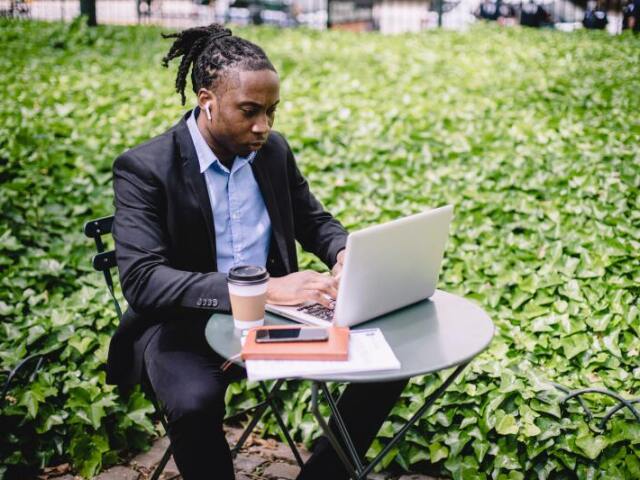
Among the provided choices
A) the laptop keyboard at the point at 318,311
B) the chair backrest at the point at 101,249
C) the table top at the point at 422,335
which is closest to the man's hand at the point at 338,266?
the laptop keyboard at the point at 318,311

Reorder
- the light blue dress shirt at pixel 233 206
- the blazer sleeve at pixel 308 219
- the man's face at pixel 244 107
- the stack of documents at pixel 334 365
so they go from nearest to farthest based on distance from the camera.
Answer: the stack of documents at pixel 334 365 → the man's face at pixel 244 107 → the light blue dress shirt at pixel 233 206 → the blazer sleeve at pixel 308 219

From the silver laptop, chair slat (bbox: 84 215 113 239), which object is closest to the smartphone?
the silver laptop

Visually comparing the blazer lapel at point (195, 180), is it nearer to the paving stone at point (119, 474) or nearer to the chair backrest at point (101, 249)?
the chair backrest at point (101, 249)

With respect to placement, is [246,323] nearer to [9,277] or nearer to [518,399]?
[518,399]

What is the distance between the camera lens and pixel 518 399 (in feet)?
10.0

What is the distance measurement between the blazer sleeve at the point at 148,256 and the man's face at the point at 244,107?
0.32m

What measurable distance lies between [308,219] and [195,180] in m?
0.65

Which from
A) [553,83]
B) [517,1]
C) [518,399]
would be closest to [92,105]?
[553,83]

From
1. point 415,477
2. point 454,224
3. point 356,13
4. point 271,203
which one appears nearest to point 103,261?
point 271,203

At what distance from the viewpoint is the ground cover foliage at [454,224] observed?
3.08 meters

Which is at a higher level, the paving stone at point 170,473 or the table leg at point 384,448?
the table leg at point 384,448

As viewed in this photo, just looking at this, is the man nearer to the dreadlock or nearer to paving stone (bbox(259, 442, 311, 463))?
the dreadlock

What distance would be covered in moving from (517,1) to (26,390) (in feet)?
68.4

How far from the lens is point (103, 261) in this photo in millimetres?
2973
